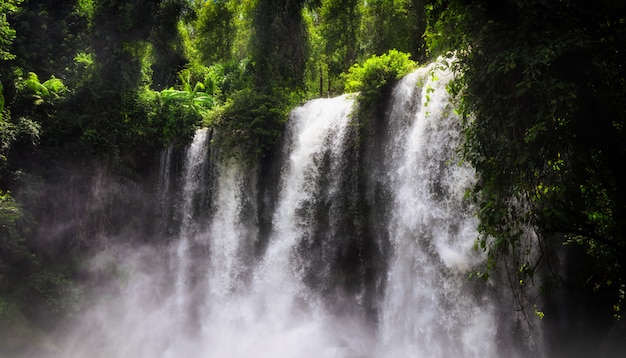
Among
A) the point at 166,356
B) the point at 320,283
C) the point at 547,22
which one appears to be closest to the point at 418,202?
the point at 320,283

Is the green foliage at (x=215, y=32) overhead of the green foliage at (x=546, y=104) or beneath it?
overhead

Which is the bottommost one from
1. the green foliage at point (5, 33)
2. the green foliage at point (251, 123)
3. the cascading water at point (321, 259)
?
the cascading water at point (321, 259)

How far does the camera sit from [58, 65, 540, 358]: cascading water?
910cm

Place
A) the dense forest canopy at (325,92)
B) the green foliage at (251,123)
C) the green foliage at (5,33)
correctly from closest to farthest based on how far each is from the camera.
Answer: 1. the dense forest canopy at (325,92)
2. the green foliage at (251,123)
3. the green foliage at (5,33)

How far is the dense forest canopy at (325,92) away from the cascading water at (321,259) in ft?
2.58

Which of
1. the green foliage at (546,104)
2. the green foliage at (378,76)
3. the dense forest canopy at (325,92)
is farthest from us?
the green foliage at (378,76)

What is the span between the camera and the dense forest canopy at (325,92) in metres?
5.20

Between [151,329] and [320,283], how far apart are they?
5263 mm

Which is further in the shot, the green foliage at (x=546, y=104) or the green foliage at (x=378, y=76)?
the green foliage at (x=378, y=76)

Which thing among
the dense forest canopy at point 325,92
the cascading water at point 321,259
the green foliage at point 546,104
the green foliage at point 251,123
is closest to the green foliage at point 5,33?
the dense forest canopy at point 325,92

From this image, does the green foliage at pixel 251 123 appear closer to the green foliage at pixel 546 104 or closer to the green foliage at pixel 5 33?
the green foliage at pixel 5 33

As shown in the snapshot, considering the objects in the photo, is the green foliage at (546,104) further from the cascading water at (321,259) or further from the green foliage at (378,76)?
the green foliage at (378,76)

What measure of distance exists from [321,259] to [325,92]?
13156 mm

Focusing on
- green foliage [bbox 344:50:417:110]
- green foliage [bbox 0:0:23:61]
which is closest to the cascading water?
green foliage [bbox 344:50:417:110]
